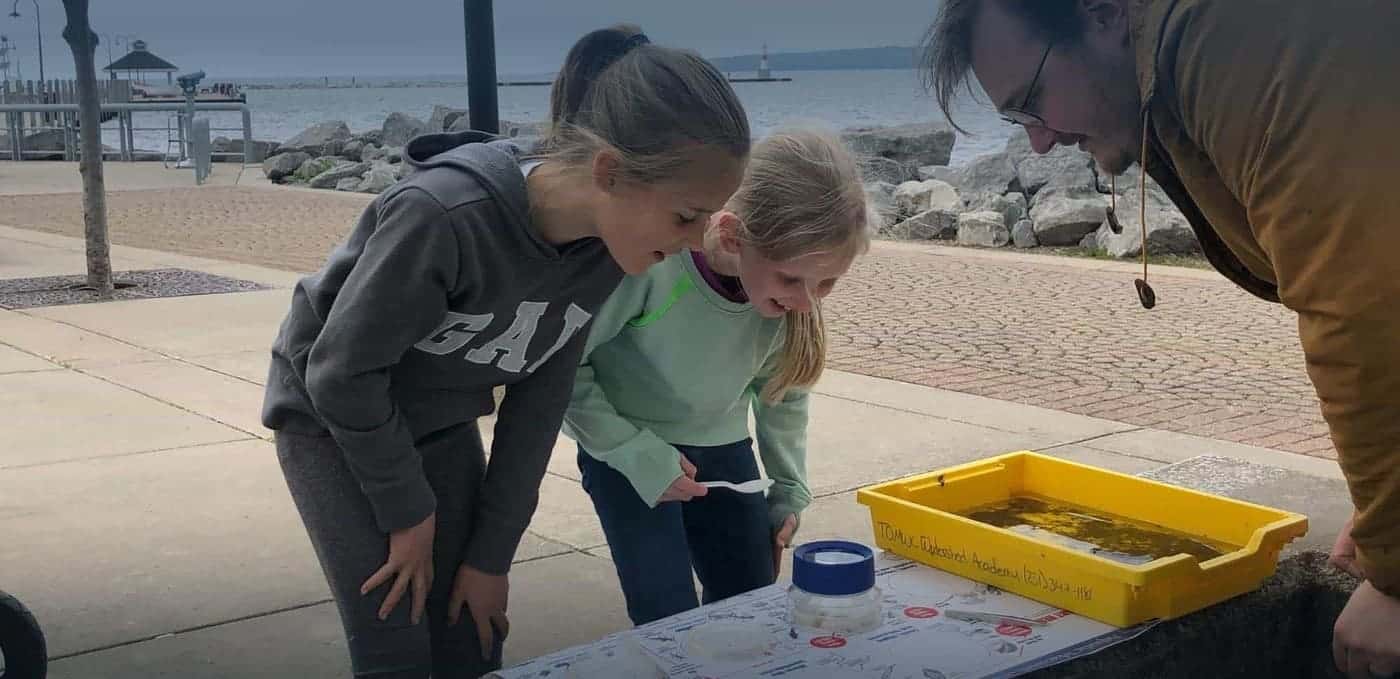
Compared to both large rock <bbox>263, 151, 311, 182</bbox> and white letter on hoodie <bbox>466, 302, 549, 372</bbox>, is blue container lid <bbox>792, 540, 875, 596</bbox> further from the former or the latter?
large rock <bbox>263, 151, 311, 182</bbox>

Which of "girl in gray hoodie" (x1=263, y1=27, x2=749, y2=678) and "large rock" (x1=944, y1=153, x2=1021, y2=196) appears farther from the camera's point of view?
"large rock" (x1=944, y1=153, x2=1021, y2=196)

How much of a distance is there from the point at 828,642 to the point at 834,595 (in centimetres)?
8

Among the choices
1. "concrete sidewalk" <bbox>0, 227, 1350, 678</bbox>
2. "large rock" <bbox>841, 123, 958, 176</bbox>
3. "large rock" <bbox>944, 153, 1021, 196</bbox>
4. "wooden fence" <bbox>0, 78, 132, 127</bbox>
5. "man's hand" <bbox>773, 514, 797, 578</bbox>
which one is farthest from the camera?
"wooden fence" <bbox>0, 78, 132, 127</bbox>

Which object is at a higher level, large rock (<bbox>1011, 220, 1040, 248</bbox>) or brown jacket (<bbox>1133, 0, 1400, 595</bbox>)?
brown jacket (<bbox>1133, 0, 1400, 595</bbox>)

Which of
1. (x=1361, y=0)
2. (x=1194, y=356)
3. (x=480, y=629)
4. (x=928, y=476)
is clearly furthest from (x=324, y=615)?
(x=1194, y=356)

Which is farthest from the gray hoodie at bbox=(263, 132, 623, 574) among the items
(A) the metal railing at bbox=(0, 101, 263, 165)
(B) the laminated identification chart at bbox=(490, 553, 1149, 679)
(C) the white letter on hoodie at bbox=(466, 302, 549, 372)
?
(A) the metal railing at bbox=(0, 101, 263, 165)

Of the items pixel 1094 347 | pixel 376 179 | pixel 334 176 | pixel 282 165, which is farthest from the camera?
pixel 282 165

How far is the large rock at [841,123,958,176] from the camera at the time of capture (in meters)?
23.2

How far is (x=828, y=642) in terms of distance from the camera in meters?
2.30

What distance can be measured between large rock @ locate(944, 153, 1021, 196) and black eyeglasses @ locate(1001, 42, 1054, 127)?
41.3 feet

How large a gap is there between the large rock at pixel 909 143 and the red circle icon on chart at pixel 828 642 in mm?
20623

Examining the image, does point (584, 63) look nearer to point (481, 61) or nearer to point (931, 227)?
point (481, 61)

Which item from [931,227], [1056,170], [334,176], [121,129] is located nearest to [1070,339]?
[931,227]

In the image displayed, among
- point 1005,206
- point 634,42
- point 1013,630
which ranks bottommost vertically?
point 1005,206
